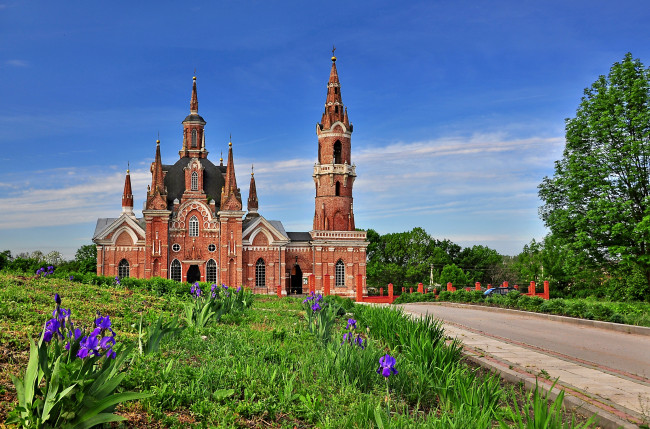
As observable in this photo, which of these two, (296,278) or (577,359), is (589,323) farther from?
(296,278)

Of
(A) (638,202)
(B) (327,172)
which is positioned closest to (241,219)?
(B) (327,172)

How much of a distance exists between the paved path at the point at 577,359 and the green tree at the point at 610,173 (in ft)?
32.8

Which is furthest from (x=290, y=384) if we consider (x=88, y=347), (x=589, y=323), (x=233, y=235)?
(x=233, y=235)

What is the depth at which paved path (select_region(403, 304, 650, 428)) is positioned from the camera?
6270mm

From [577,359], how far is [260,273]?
38.4 m

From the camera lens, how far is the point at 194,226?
4588cm

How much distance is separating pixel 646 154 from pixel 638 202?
235 cm

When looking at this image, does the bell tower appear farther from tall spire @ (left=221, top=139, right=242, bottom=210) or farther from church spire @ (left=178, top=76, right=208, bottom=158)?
church spire @ (left=178, top=76, right=208, bottom=158)

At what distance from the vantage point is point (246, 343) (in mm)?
7809

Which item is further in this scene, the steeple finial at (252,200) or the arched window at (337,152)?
the steeple finial at (252,200)

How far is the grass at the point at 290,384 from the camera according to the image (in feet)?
15.7

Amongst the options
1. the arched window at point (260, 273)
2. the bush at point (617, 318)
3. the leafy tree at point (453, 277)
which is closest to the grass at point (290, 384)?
the bush at point (617, 318)

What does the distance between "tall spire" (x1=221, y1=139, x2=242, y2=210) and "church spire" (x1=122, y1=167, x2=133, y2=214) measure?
10.4 metres

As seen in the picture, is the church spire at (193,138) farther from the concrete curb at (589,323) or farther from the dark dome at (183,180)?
the concrete curb at (589,323)
